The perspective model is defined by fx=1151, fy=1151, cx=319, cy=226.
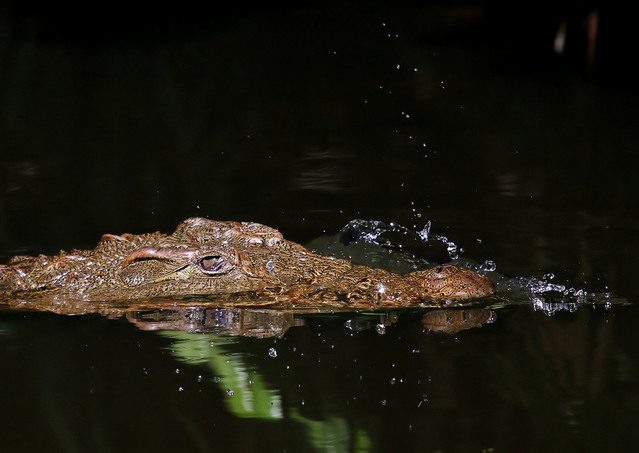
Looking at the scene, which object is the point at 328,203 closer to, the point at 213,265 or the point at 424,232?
the point at 424,232

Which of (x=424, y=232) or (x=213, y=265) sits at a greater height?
(x=213, y=265)

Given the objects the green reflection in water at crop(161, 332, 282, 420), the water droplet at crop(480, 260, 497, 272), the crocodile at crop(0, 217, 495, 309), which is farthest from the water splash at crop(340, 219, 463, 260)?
the green reflection in water at crop(161, 332, 282, 420)

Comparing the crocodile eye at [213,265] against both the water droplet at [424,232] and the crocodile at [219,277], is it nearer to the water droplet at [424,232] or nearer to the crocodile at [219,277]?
the crocodile at [219,277]

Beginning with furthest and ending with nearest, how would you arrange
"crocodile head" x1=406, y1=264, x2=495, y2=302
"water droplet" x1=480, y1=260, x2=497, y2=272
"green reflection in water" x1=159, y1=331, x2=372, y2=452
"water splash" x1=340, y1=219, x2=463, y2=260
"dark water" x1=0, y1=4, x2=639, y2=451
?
"water splash" x1=340, y1=219, x2=463, y2=260 < "water droplet" x1=480, y1=260, x2=497, y2=272 < "crocodile head" x1=406, y1=264, x2=495, y2=302 < "dark water" x1=0, y1=4, x2=639, y2=451 < "green reflection in water" x1=159, y1=331, x2=372, y2=452

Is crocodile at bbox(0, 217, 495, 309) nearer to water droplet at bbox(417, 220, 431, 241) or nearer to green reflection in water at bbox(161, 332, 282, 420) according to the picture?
green reflection in water at bbox(161, 332, 282, 420)

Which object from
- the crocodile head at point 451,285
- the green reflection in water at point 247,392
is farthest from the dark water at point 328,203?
the crocodile head at point 451,285

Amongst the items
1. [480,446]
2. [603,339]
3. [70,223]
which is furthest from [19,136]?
[480,446]

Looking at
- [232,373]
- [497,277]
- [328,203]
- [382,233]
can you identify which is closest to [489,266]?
[497,277]
